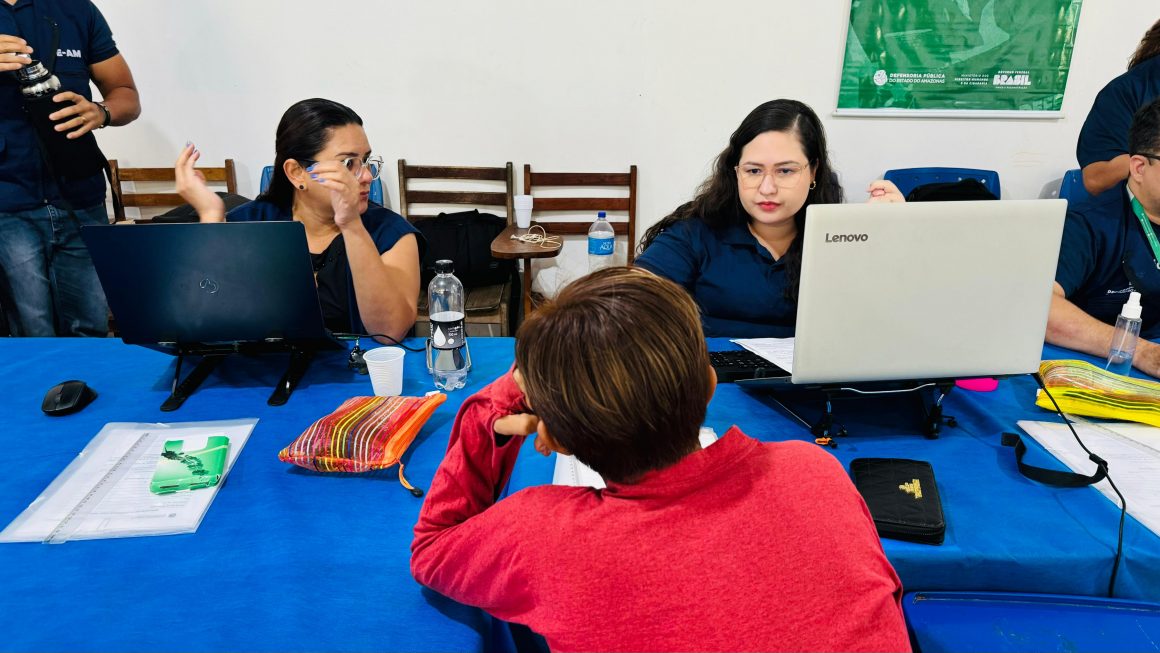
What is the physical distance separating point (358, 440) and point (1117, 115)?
2.58 metres

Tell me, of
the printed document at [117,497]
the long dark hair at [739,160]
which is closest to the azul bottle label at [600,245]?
the long dark hair at [739,160]

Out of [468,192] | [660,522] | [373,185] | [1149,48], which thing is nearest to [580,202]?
[468,192]

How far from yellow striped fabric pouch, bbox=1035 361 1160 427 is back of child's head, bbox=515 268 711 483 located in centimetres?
95

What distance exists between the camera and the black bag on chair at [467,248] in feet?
9.82

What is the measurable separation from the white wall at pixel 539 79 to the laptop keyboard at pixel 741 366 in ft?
6.68

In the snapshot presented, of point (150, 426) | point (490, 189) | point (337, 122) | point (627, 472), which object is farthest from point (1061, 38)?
point (150, 426)

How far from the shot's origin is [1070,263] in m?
1.61

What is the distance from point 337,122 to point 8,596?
117 centimetres

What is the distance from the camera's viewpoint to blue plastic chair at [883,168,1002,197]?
10.1 ft

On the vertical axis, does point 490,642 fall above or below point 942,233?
below

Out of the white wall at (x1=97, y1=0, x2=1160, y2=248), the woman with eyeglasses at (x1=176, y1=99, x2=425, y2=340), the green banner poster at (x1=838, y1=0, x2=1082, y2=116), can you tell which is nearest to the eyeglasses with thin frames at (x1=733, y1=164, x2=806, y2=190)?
the woman with eyeglasses at (x1=176, y1=99, x2=425, y2=340)

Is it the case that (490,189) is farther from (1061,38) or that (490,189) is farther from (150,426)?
(1061,38)

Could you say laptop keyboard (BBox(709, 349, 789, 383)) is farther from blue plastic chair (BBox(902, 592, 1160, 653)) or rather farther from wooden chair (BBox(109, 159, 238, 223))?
wooden chair (BBox(109, 159, 238, 223))

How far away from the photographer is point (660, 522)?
0.63 meters
